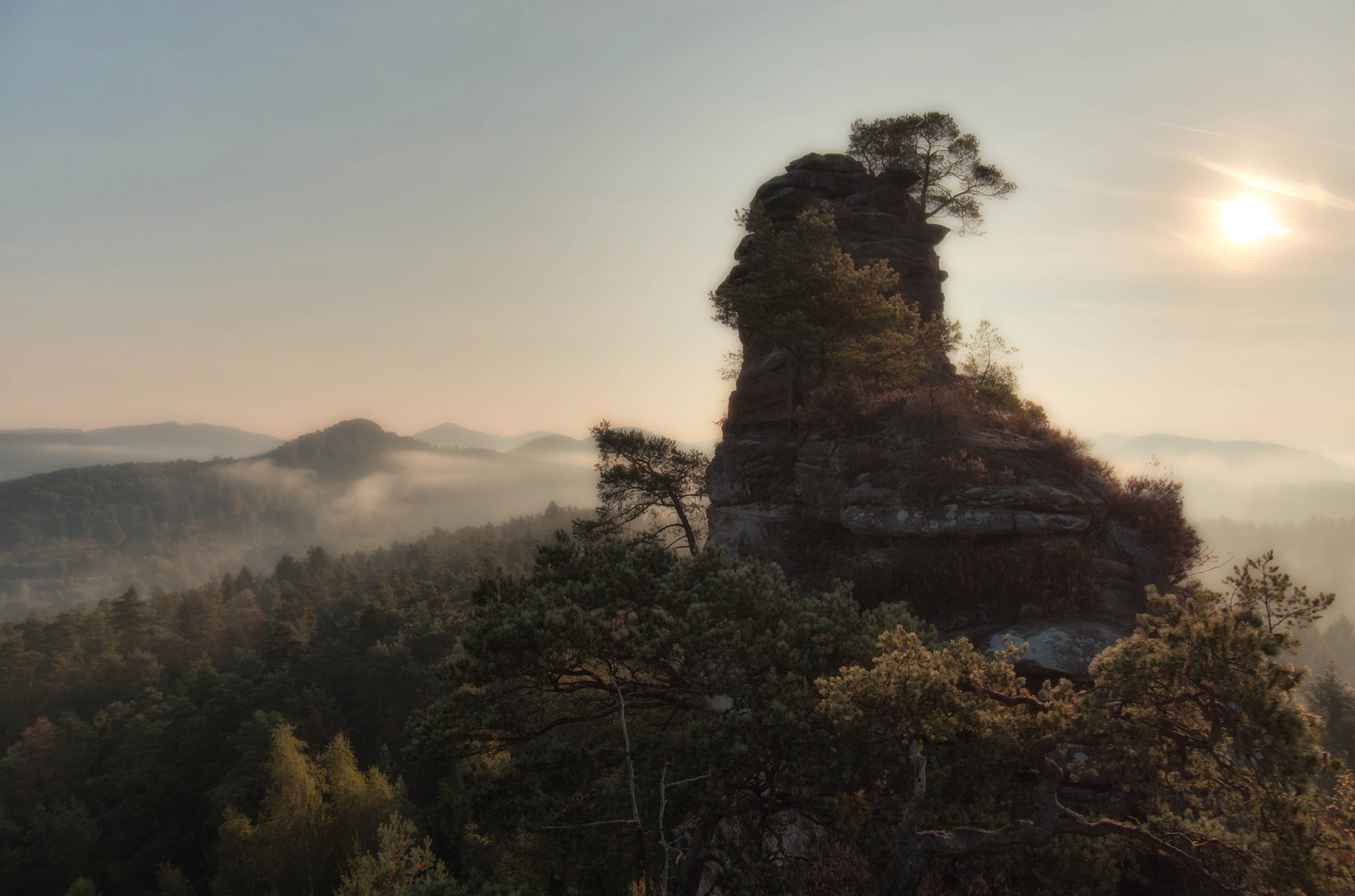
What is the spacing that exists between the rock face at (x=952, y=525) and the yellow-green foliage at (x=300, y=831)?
2575 centimetres

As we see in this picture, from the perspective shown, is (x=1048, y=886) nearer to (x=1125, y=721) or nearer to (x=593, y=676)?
(x=1125, y=721)

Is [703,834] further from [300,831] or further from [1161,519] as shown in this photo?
[300,831]

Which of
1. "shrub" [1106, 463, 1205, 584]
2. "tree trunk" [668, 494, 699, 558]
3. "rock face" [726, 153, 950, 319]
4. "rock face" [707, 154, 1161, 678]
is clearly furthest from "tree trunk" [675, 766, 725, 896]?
"rock face" [726, 153, 950, 319]

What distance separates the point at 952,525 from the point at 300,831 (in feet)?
116

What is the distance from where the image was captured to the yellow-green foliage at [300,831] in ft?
99.8

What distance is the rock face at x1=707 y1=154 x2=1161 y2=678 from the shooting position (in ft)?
50.5

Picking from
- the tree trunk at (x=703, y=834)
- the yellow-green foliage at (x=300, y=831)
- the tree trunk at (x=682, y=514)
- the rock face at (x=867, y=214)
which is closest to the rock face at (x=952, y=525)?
the tree trunk at (x=682, y=514)

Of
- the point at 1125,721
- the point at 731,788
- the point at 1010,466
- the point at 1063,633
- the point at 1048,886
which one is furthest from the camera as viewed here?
the point at 1010,466

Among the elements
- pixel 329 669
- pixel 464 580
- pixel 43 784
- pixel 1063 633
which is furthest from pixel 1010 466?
pixel 464 580

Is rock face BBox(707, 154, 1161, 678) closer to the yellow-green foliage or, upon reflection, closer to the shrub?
the shrub

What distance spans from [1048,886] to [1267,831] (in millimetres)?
3906

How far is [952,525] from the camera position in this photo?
17.0m

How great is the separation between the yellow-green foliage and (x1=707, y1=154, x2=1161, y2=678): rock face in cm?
2575

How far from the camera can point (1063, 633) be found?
14.2m
